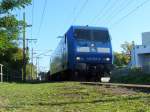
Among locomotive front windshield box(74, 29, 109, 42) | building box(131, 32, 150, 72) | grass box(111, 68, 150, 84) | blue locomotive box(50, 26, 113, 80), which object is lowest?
grass box(111, 68, 150, 84)

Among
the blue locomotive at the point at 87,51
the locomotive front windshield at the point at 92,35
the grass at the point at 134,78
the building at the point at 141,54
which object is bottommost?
the grass at the point at 134,78

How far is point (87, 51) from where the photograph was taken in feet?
99.3

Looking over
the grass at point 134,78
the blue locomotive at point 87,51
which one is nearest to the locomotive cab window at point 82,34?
the blue locomotive at point 87,51

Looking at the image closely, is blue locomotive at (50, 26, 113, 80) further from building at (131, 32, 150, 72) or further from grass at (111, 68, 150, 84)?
building at (131, 32, 150, 72)

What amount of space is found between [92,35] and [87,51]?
4.01ft

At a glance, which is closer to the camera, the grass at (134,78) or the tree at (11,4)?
the tree at (11,4)

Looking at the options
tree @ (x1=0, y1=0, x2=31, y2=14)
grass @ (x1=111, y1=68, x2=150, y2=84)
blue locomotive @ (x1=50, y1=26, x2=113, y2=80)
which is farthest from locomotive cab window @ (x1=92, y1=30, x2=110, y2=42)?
tree @ (x1=0, y1=0, x2=31, y2=14)

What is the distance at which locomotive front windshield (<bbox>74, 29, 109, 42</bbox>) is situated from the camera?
30.6 m

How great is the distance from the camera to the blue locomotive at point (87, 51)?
2992cm

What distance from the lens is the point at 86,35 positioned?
1212 inches

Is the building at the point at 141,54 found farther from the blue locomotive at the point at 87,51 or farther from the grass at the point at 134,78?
the blue locomotive at the point at 87,51

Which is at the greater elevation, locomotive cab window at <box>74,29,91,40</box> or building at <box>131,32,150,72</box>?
building at <box>131,32,150,72</box>

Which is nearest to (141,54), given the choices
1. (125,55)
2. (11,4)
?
(125,55)

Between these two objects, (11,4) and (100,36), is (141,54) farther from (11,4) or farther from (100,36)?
(11,4)
